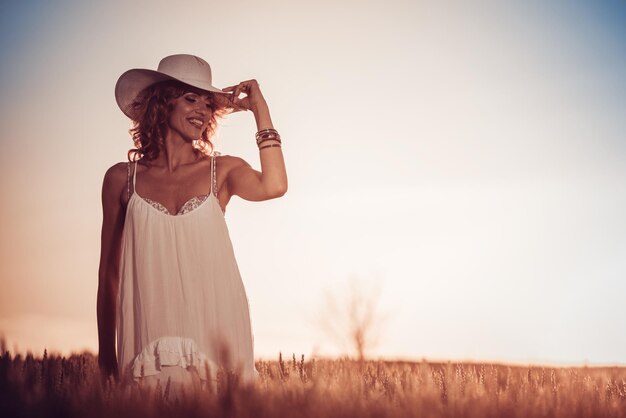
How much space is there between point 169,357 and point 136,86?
1397 mm

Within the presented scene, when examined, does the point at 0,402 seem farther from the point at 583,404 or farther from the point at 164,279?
the point at 583,404

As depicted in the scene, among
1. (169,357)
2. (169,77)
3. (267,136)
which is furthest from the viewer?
(169,77)

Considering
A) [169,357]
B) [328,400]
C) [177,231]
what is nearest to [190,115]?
[177,231]

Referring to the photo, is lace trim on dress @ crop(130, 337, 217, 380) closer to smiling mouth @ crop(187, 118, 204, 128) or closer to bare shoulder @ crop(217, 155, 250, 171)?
bare shoulder @ crop(217, 155, 250, 171)

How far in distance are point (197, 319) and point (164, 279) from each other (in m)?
0.22

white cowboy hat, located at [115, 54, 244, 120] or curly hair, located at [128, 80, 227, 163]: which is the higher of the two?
white cowboy hat, located at [115, 54, 244, 120]

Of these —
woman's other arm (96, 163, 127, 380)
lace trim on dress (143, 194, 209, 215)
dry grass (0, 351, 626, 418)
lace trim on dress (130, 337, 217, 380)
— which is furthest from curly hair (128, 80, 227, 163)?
dry grass (0, 351, 626, 418)

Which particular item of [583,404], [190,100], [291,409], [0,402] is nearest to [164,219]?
[190,100]

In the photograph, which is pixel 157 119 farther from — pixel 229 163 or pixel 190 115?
pixel 229 163

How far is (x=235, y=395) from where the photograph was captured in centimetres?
229

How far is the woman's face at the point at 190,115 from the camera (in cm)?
366

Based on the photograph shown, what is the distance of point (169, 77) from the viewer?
12.3 feet

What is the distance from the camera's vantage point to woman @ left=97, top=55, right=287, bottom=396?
3336 millimetres

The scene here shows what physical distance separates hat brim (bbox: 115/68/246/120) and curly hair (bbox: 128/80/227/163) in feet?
0.08
